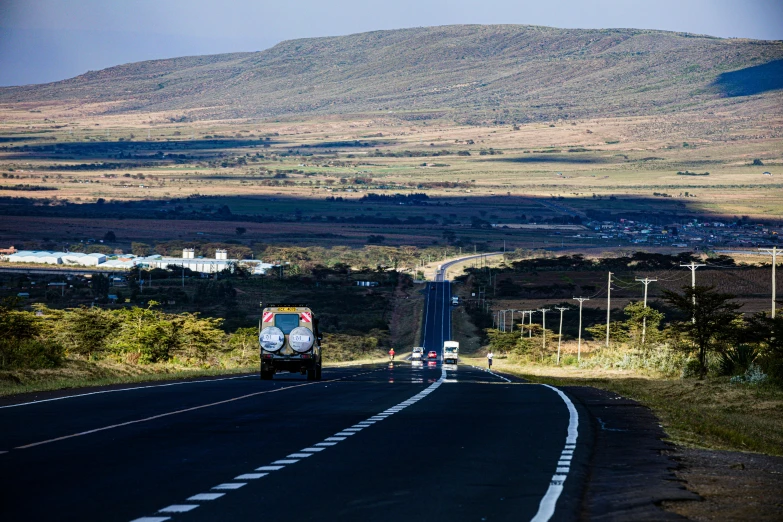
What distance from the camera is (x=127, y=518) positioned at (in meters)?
9.83

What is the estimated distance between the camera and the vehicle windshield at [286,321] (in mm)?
37594

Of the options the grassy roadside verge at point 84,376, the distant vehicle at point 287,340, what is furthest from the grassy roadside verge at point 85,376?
the distant vehicle at point 287,340

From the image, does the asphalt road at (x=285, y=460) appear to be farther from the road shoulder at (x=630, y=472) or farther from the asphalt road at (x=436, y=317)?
the asphalt road at (x=436, y=317)

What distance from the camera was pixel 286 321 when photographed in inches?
1483

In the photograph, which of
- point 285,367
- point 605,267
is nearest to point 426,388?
point 285,367

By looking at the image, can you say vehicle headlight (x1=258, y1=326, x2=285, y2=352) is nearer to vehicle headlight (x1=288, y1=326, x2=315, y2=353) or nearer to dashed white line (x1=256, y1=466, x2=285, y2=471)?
vehicle headlight (x1=288, y1=326, x2=315, y2=353)

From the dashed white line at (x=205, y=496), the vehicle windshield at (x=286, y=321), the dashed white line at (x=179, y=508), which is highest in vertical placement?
the dashed white line at (x=179, y=508)

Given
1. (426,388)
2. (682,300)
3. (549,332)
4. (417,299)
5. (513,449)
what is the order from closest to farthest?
(513,449) → (426,388) → (682,300) → (549,332) → (417,299)

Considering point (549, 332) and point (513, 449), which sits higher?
point (513, 449)

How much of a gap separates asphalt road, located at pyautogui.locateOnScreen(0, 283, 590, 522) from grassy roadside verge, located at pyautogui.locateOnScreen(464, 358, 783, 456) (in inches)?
75.2

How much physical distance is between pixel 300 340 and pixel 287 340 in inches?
17.7

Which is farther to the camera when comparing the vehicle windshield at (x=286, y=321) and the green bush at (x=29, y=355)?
the vehicle windshield at (x=286, y=321)

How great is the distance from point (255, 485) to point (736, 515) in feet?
14.6

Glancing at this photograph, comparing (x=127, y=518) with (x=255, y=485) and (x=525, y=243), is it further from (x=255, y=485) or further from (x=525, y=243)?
(x=525, y=243)
